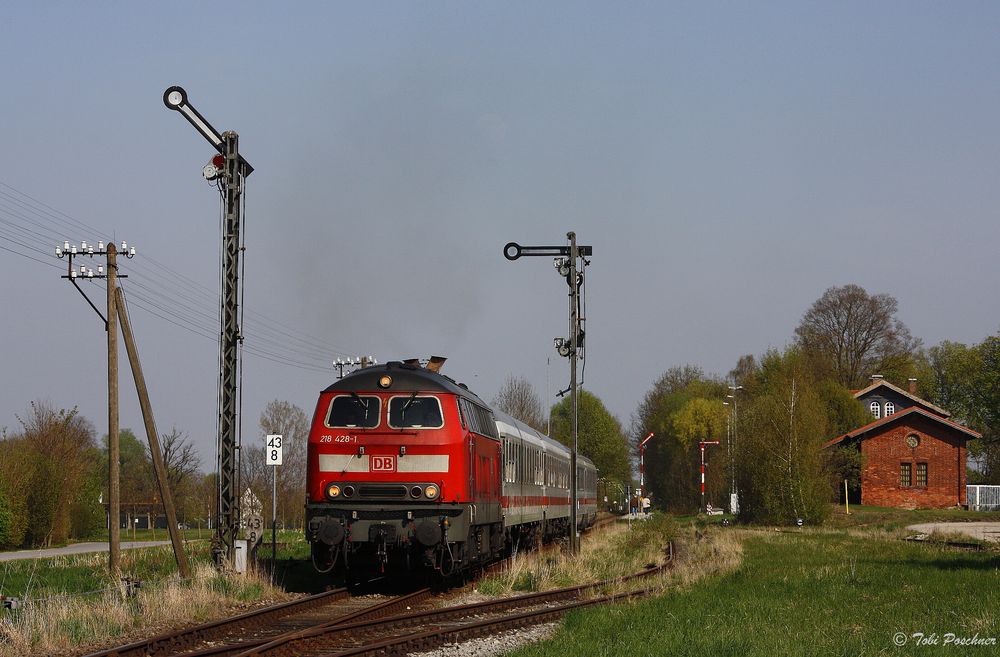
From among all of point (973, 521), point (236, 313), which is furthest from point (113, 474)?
point (973, 521)

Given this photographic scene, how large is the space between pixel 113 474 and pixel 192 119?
8.66 metres

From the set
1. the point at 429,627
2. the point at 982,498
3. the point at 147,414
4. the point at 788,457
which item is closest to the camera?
the point at 429,627

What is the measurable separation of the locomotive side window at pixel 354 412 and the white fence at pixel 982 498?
4954cm

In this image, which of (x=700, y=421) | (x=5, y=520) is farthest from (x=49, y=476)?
(x=700, y=421)

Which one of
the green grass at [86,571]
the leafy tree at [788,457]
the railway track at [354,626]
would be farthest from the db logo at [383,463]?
the leafy tree at [788,457]

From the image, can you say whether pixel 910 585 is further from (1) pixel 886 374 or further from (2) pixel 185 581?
(1) pixel 886 374

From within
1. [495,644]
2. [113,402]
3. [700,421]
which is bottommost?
[495,644]

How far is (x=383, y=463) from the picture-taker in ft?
56.3

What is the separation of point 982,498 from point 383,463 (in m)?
51.1

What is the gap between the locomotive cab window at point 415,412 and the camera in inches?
684

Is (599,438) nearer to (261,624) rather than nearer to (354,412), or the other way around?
(354,412)

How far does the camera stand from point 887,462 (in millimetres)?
58781

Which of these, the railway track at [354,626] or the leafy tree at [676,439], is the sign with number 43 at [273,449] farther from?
the leafy tree at [676,439]

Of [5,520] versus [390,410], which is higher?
[390,410]
